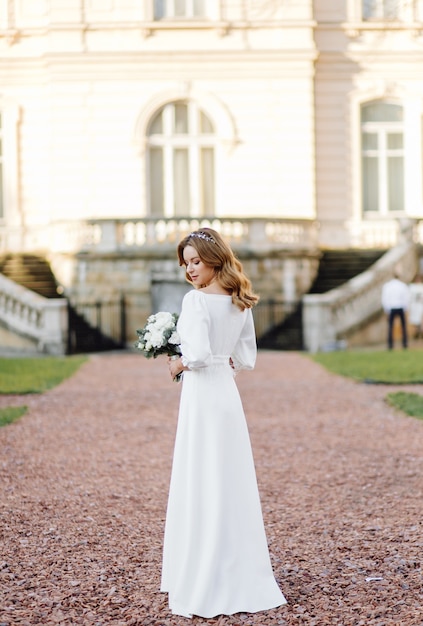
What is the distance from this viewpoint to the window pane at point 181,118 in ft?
76.3

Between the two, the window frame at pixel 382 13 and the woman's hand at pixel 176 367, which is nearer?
the woman's hand at pixel 176 367

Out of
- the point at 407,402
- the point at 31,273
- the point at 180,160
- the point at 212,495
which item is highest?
the point at 180,160

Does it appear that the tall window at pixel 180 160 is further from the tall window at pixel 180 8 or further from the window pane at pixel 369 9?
the window pane at pixel 369 9

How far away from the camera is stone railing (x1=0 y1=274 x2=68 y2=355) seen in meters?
18.5

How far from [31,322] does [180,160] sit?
6.29 meters

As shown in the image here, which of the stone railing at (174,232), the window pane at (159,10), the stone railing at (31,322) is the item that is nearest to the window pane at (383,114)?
the stone railing at (174,232)

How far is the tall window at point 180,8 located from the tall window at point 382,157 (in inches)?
168

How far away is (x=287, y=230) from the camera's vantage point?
20891 millimetres

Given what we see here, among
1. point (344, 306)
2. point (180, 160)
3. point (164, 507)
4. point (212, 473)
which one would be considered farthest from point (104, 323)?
point (212, 473)

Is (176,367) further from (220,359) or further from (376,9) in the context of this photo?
(376,9)

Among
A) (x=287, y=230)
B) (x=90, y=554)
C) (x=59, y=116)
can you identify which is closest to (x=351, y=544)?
(x=90, y=554)

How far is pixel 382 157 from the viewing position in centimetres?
2403

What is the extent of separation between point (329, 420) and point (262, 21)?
14143mm

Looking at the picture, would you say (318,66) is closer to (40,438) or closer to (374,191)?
(374,191)
